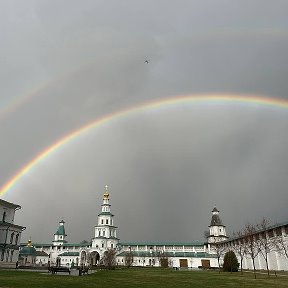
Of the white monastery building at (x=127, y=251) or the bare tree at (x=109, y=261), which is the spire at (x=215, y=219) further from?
the bare tree at (x=109, y=261)

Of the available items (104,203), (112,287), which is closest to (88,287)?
(112,287)

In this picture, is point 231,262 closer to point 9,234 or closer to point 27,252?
point 9,234

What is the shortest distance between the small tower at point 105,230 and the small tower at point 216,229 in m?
40.1

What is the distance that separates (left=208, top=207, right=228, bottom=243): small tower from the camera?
12331 centimetres

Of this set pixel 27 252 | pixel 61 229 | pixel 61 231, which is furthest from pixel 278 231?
pixel 61 229

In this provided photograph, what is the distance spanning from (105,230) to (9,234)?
50.7 metres

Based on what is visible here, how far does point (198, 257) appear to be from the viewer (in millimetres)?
103062

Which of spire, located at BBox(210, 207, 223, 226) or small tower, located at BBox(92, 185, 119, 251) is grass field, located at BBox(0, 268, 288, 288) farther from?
spire, located at BBox(210, 207, 223, 226)

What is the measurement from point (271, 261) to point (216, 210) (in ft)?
241

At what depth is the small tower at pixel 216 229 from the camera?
4855 inches

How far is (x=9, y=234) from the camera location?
6097 centimetres

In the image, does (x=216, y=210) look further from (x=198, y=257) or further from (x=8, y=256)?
(x=8, y=256)

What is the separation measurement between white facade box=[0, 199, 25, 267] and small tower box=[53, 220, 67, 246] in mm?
66039

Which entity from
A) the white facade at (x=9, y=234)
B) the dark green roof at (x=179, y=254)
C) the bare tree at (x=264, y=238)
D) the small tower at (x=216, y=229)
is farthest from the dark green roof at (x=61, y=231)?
the bare tree at (x=264, y=238)
